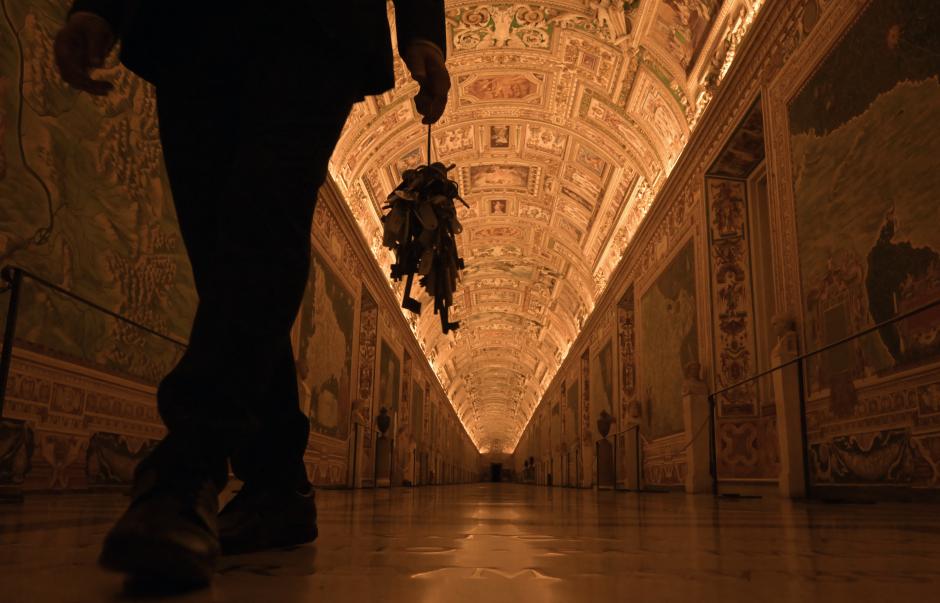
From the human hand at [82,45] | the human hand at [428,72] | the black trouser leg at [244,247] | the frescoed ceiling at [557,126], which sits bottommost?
the black trouser leg at [244,247]

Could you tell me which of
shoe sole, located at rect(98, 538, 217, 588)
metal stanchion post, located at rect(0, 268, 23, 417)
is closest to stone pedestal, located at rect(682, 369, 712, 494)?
metal stanchion post, located at rect(0, 268, 23, 417)

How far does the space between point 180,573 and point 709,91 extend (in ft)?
36.6

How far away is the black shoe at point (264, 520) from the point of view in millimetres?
1597

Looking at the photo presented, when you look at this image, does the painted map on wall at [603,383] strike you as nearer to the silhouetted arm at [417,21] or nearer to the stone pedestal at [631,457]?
the stone pedestal at [631,457]

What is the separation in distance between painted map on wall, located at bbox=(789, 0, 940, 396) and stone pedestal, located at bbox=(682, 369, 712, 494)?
338cm

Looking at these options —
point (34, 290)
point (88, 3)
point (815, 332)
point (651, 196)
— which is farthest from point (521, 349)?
point (88, 3)

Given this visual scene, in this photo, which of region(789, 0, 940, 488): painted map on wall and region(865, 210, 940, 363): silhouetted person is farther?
region(865, 210, 940, 363): silhouetted person

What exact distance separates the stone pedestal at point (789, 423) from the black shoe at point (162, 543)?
262 inches

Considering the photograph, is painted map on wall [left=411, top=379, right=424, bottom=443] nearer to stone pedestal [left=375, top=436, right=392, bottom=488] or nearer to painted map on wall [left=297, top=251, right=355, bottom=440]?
stone pedestal [left=375, top=436, right=392, bottom=488]

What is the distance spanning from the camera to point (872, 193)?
6152 mm

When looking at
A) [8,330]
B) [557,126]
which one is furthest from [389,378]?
[8,330]

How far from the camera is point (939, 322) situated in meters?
5.11

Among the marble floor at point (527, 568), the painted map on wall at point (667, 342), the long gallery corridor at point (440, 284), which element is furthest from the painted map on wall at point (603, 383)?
the marble floor at point (527, 568)

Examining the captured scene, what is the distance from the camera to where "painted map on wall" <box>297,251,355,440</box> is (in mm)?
11531
